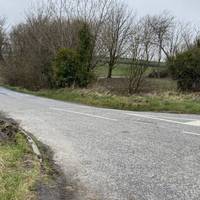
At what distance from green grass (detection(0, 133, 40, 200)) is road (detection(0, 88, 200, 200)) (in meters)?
0.58

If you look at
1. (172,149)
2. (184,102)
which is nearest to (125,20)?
(184,102)

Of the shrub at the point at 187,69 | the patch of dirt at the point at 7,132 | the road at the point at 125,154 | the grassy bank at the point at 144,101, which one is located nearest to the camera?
the road at the point at 125,154

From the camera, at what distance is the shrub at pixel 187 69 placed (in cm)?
2205

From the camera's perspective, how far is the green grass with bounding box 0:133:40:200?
5386mm

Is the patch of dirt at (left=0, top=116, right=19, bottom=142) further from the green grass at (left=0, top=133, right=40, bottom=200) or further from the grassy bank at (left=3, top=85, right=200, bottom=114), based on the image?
the grassy bank at (left=3, top=85, right=200, bottom=114)

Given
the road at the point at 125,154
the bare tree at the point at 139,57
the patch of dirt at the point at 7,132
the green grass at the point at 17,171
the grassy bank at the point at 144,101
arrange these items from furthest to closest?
1. the bare tree at the point at 139,57
2. the grassy bank at the point at 144,101
3. the patch of dirt at the point at 7,132
4. the road at the point at 125,154
5. the green grass at the point at 17,171

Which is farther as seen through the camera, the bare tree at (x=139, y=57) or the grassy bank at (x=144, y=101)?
the bare tree at (x=139, y=57)

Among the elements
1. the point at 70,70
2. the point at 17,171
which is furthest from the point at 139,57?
the point at 17,171

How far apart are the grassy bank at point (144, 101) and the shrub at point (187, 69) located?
1.14 m

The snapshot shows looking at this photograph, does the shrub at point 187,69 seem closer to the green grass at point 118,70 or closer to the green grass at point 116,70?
the green grass at point 118,70

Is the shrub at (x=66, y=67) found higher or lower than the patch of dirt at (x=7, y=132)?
higher

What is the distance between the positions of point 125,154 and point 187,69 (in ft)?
50.1

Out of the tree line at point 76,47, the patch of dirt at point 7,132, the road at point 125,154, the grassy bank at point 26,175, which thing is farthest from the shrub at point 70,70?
the grassy bank at point 26,175

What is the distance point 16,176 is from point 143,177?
1960mm
